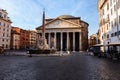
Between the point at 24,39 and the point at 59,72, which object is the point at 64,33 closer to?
the point at 24,39

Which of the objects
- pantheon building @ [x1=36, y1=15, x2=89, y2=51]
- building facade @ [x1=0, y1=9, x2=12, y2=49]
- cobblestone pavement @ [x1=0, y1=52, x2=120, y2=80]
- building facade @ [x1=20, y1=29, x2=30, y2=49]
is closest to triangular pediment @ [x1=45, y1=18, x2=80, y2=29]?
pantheon building @ [x1=36, y1=15, x2=89, y2=51]

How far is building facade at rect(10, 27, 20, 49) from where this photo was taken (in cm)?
9094

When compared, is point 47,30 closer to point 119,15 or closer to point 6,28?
point 6,28

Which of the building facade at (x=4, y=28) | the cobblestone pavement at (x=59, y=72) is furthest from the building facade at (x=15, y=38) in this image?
the cobblestone pavement at (x=59, y=72)

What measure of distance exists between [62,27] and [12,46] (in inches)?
1110

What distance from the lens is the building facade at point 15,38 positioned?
298 ft

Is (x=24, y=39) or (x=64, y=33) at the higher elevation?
(x=64, y=33)

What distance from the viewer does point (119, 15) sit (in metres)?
34.6

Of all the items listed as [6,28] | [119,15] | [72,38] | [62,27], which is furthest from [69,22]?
[119,15]

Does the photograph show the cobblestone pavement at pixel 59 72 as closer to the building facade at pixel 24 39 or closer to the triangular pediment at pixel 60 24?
the triangular pediment at pixel 60 24

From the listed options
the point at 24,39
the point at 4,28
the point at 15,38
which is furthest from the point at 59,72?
the point at 24,39

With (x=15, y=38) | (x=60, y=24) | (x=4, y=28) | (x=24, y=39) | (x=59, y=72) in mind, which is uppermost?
(x=60, y=24)

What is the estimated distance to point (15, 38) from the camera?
92.9 metres

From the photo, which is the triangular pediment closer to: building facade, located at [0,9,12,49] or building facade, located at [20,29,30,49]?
building facade, located at [0,9,12,49]
